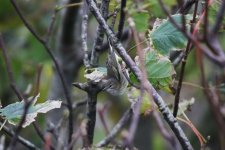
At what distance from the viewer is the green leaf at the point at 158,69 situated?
46.3 inches

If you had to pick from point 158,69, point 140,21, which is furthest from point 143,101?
point 140,21

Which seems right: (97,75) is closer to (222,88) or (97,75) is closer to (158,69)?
(158,69)

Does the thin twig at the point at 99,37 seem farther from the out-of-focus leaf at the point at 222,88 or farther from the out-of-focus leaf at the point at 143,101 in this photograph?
the out-of-focus leaf at the point at 222,88

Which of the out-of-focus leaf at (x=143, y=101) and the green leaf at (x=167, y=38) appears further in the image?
the out-of-focus leaf at (x=143, y=101)

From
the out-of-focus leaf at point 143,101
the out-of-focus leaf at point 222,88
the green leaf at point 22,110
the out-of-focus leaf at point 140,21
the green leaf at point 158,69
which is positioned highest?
the out-of-focus leaf at point 140,21

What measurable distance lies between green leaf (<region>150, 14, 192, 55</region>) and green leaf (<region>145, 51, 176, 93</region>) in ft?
0.12

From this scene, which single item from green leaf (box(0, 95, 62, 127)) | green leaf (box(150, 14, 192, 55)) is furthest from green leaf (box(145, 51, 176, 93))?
green leaf (box(0, 95, 62, 127))

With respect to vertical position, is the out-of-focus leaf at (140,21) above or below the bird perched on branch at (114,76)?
above

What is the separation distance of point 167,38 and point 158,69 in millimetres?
91

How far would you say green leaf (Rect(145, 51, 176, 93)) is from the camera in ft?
3.85

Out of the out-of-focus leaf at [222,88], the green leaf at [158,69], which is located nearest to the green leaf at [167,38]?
the green leaf at [158,69]

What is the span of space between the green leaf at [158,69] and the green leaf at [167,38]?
4 cm

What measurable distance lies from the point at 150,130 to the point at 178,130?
10.7 ft

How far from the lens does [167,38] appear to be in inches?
44.1
